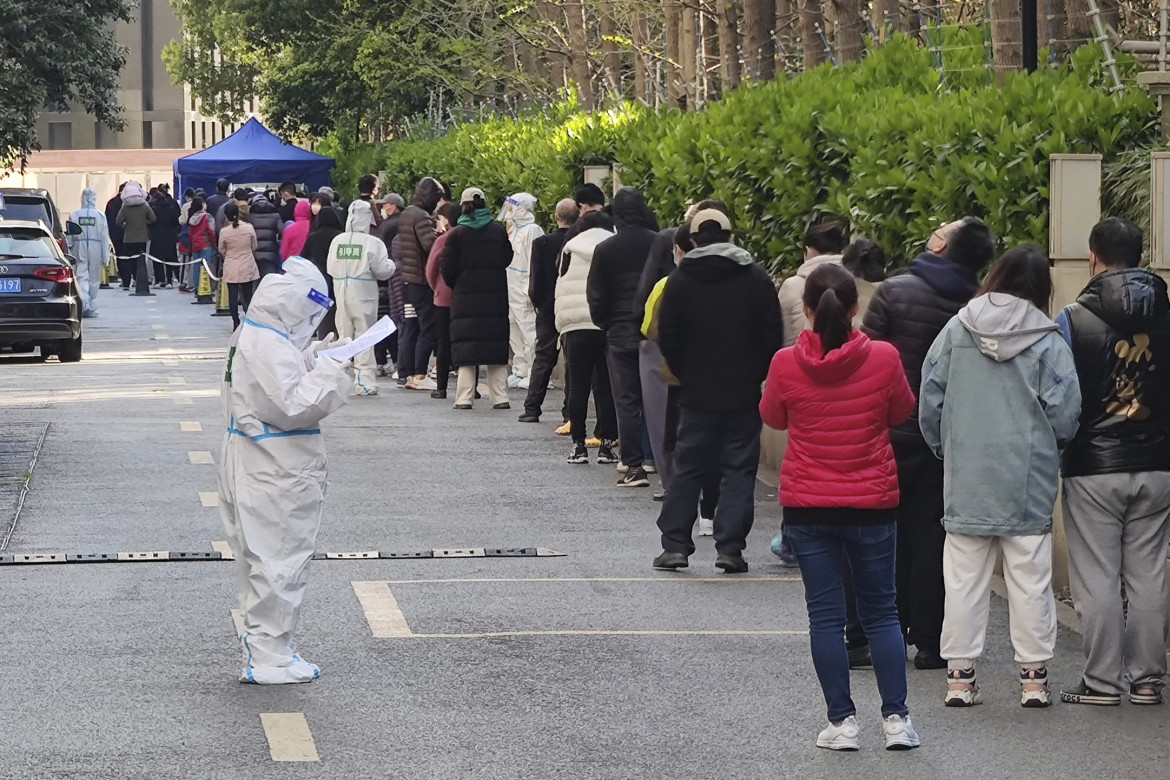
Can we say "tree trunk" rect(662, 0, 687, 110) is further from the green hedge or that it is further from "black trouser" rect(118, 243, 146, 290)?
"black trouser" rect(118, 243, 146, 290)

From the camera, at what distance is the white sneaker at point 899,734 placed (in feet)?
24.5

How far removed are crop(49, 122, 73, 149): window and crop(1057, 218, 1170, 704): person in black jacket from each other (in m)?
Answer: 86.5

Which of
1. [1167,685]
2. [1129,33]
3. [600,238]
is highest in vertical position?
[1129,33]

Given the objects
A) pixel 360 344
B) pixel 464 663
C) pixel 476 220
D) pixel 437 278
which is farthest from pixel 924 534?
pixel 437 278

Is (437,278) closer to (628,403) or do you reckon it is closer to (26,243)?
(628,403)

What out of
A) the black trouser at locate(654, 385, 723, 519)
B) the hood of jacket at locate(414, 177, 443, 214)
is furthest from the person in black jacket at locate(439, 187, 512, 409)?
the black trouser at locate(654, 385, 723, 519)

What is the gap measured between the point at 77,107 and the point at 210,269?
54.1m

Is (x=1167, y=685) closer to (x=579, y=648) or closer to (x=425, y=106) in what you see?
(x=579, y=648)

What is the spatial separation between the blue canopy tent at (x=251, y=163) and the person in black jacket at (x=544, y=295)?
2649 centimetres

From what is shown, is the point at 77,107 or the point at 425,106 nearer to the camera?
the point at 425,106

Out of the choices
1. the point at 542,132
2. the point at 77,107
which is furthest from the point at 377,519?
the point at 77,107

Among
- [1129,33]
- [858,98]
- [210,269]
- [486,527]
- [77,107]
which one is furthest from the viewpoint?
[77,107]

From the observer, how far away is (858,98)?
1438 cm

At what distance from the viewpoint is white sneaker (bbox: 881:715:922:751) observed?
747 centimetres
